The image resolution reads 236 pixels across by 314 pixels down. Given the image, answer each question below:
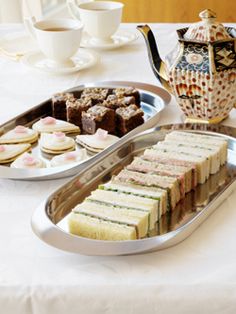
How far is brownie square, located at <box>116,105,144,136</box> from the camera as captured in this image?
1.04 metres

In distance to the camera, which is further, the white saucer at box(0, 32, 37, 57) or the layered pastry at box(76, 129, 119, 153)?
the white saucer at box(0, 32, 37, 57)

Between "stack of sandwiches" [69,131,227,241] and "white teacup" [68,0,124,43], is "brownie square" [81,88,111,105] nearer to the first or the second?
"stack of sandwiches" [69,131,227,241]

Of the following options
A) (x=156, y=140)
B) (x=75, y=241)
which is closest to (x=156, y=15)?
(x=156, y=140)

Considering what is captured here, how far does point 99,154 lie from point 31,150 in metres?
0.13

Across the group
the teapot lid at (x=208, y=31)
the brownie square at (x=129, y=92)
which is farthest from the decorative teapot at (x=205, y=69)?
the brownie square at (x=129, y=92)

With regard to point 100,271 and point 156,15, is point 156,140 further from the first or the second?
point 156,15

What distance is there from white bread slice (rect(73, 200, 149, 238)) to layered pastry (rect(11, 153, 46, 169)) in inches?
6.8

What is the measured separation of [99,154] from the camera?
91 cm

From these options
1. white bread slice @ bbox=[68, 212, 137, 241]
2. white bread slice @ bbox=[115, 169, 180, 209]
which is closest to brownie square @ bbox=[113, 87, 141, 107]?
white bread slice @ bbox=[115, 169, 180, 209]

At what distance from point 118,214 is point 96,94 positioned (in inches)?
18.2

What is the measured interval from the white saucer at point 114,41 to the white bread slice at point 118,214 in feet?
2.75

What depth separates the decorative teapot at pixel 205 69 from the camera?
996 mm

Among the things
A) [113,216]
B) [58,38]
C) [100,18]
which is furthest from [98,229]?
[100,18]

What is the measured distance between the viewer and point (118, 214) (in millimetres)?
725
